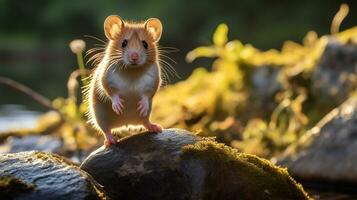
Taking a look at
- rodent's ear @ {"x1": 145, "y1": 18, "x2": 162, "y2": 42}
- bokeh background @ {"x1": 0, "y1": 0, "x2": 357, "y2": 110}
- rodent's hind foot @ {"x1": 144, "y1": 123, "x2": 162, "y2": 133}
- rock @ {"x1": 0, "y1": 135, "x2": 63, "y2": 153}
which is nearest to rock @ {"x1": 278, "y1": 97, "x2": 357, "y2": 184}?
rodent's hind foot @ {"x1": 144, "y1": 123, "x2": 162, "y2": 133}

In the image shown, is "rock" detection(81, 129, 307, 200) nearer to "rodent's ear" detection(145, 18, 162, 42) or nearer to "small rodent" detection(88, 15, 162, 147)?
"small rodent" detection(88, 15, 162, 147)

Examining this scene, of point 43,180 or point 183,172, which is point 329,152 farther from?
point 43,180

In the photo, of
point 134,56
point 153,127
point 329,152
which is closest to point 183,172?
point 153,127

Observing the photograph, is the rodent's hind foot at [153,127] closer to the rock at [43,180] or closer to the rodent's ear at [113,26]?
the rodent's ear at [113,26]

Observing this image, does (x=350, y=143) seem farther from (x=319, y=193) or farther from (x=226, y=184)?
(x=226, y=184)

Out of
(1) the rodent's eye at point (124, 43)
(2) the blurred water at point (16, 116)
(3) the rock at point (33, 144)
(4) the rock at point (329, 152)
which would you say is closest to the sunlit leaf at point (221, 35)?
(3) the rock at point (33, 144)
